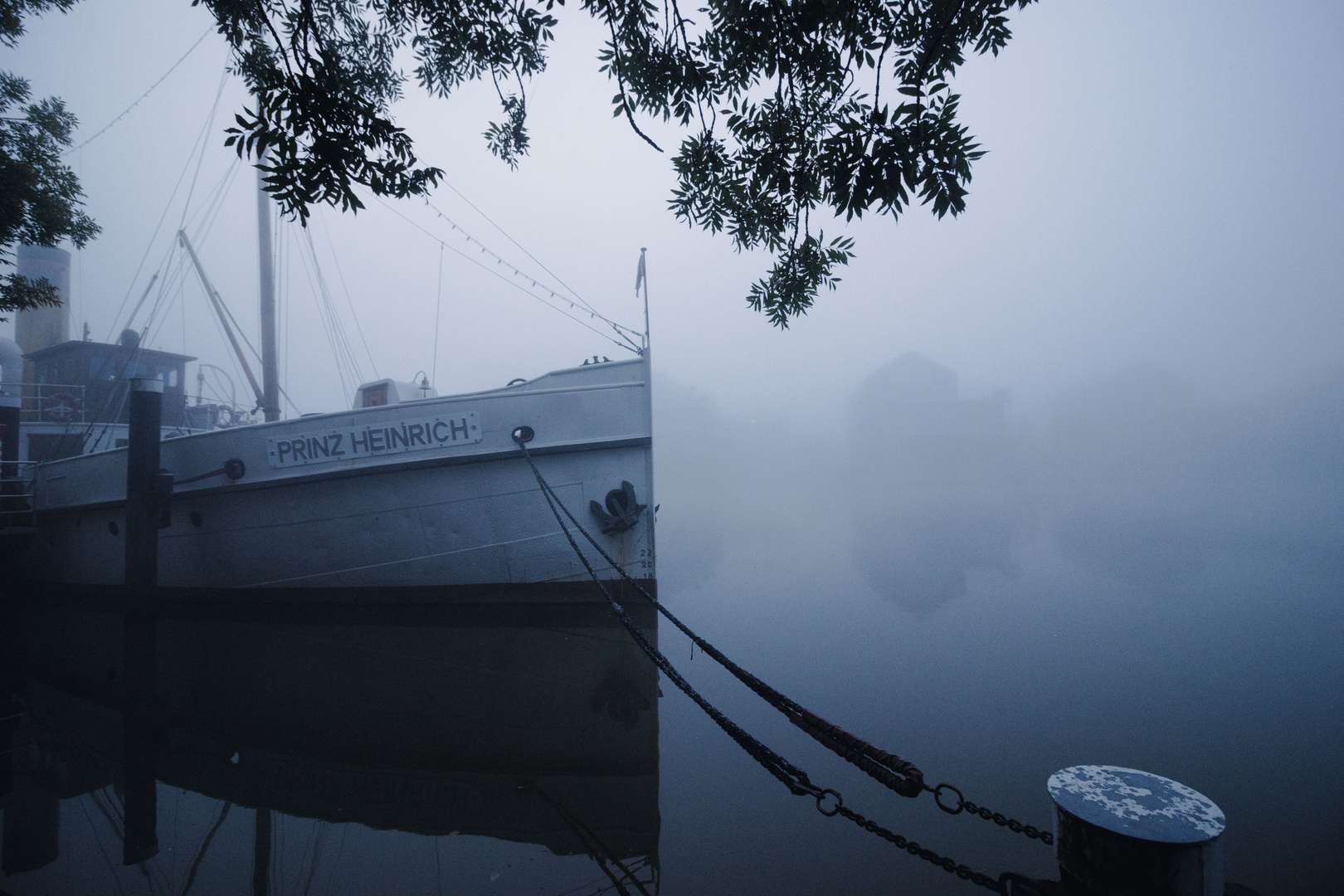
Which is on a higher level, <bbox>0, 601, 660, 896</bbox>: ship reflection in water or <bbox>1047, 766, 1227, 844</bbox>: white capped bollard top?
<bbox>1047, 766, 1227, 844</bbox>: white capped bollard top

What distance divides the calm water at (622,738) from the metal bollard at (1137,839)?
6.70 feet

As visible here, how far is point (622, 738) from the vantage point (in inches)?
187

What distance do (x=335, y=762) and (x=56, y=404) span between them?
14768 mm

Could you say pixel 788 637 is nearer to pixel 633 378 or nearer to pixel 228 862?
pixel 633 378

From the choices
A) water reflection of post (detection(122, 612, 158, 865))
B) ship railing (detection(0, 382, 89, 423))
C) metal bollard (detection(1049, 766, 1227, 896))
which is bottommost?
water reflection of post (detection(122, 612, 158, 865))

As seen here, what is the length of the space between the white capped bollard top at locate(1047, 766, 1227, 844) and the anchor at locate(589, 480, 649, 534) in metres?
6.39

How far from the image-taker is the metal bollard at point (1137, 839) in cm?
145

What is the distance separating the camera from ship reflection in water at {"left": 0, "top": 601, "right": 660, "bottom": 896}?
3334mm

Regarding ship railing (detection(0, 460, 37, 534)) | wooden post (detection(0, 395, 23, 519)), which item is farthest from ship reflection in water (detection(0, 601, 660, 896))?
wooden post (detection(0, 395, 23, 519))

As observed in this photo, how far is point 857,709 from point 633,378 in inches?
200

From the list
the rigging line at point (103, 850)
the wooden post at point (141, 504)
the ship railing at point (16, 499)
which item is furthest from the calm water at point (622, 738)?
the ship railing at point (16, 499)

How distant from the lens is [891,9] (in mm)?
3143

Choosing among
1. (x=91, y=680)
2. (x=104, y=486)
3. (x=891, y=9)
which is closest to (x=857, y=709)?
(x=891, y=9)

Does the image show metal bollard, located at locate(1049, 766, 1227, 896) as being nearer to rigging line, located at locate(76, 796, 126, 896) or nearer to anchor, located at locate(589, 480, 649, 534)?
rigging line, located at locate(76, 796, 126, 896)
